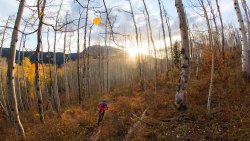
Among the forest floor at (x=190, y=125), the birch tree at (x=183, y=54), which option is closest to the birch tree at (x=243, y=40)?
the forest floor at (x=190, y=125)

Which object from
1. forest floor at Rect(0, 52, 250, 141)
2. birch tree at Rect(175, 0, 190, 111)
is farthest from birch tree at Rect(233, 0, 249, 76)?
birch tree at Rect(175, 0, 190, 111)

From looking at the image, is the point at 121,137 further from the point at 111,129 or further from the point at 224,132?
the point at 224,132

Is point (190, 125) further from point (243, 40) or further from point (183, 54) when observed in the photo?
point (243, 40)

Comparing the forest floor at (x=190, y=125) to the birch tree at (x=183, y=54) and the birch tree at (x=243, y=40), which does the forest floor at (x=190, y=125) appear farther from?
the birch tree at (x=243, y=40)

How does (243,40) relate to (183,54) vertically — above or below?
above

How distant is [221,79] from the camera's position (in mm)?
12086

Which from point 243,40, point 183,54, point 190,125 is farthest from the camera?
point 243,40

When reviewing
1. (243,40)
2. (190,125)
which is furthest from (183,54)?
(243,40)

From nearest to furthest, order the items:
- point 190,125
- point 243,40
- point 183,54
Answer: point 190,125, point 183,54, point 243,40

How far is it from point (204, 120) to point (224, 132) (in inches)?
45.4

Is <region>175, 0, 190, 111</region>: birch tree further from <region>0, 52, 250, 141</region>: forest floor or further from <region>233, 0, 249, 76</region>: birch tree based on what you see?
<region>233, 0, 249, 76</region>: birch tree

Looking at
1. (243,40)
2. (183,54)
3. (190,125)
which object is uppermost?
(243,40)

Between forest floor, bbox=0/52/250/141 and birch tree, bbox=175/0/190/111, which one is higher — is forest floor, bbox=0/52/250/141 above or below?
below

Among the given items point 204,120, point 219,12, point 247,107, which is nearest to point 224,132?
point 204,120
